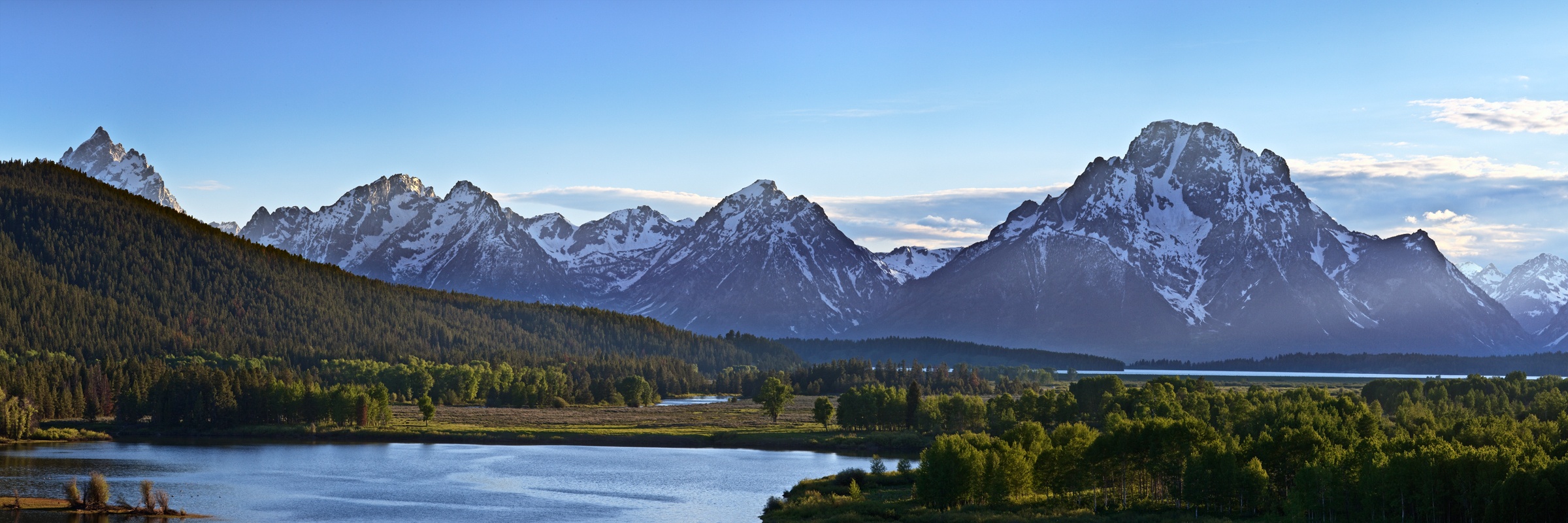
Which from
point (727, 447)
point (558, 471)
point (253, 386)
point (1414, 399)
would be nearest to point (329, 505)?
point (558, 471)

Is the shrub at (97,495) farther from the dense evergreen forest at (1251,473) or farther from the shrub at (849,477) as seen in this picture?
the shrub at (849,477)

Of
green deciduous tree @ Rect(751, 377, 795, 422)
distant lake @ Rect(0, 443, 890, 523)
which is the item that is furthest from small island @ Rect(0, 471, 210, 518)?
green deciduous tree @ Rect(751, 377, 795, 422)

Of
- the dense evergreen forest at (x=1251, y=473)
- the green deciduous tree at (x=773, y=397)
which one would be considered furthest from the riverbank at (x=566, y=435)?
the dense evergreen forest at (x=1251, y=473)

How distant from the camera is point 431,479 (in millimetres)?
119125

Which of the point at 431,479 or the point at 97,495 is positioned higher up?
the point at 97,495

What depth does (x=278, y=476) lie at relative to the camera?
117750mm

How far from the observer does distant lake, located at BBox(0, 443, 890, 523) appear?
317 feet

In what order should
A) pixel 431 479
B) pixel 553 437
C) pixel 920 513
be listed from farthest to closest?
1. pixel 553 437
2. pixel 431 479
3. pixel 920 513

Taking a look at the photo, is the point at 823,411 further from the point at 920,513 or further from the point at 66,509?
the point at 66,509

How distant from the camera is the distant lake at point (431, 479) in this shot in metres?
96.6

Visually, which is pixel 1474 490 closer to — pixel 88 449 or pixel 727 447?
pixel 727 447

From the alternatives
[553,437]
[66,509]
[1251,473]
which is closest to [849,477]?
[1251,473]

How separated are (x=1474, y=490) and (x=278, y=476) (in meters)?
95.3

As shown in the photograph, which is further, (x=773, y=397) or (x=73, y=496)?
(x=773, y=397)
